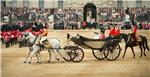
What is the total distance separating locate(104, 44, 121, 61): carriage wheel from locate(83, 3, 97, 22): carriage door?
80.3 ft

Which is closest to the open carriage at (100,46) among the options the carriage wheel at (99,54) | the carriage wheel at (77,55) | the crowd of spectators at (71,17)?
the carriage wheel at (99,54)

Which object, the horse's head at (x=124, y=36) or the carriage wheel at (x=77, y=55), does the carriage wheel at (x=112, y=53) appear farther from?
the carriage wheel at (x=77, y=55)

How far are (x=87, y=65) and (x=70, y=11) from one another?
2769 cm

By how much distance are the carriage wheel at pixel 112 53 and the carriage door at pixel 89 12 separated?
2447cm

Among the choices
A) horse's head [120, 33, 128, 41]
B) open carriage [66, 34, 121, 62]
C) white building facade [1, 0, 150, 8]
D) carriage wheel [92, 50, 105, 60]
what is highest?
white building facade [1, 0, 150, 8]

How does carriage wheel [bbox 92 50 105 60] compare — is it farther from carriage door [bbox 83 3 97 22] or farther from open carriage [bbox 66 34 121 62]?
carriage door [bbox 83 3 97 22]

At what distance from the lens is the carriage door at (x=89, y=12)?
1899 inches

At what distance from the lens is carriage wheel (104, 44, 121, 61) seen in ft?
74.0

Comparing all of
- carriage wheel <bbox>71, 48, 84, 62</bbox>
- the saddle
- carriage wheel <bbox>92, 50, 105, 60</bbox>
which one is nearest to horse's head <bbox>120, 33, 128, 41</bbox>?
carriage wheel <bbox>92, 50, 105, 60</bbox>

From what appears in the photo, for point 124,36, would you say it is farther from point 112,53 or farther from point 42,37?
point 42,37

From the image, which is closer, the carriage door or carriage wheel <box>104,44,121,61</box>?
carriage wheel <box>104,44,121,61</box>

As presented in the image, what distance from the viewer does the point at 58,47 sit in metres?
21.9

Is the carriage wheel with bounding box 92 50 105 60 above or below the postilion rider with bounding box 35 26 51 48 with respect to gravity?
below

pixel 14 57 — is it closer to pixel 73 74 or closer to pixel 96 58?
pixel 96 58
